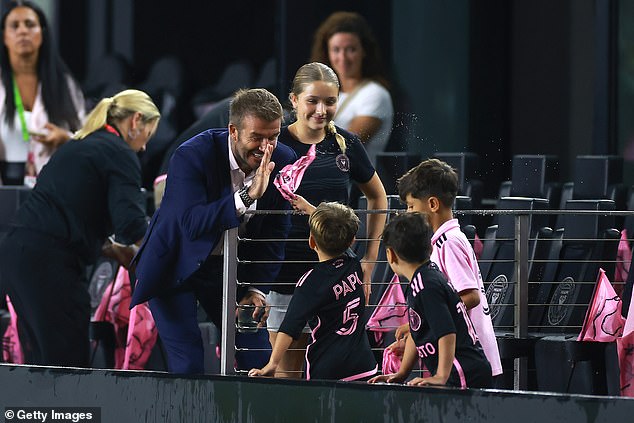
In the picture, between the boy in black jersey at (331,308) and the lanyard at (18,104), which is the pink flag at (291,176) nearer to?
the boy in black jersey at (331,308)

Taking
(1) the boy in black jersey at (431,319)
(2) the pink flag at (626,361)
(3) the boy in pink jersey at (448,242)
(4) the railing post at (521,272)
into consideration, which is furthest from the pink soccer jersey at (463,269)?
(2) the pink flag at (626,361)

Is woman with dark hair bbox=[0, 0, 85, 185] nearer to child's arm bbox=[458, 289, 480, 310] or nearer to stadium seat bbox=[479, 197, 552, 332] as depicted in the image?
stadium seat bbox=[479, 197, 552, 332]

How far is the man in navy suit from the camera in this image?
21.2 feet

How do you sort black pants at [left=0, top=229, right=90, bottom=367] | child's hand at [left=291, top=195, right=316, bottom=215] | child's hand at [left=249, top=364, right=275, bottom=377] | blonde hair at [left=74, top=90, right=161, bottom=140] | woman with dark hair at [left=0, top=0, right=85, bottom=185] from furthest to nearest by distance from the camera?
woman with dark hair at [left=0, top=0, right=85, bottom=185], blonde hair at [left=74, top=90, right=161, bottom=140], black pants at [left=0, top=229, right=90, bottom=367], child's hand at [left=291, top=195, right=316, bottom=215], child's hand at [left=249, top=364, right=275, bottom=377]

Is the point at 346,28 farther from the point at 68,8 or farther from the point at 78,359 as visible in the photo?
the point at 78,359

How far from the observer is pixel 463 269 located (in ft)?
20.0

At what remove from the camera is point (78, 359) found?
8.08 m

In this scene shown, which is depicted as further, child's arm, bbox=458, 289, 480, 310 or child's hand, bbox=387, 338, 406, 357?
child's hand, bbox=387, 338, 406, 357

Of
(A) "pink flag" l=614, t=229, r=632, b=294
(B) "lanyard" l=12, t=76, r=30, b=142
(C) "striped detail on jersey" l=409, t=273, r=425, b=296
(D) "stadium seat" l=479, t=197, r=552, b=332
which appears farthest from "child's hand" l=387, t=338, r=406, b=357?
(B) "lanyard" l=12, t=76, r=30, b=142

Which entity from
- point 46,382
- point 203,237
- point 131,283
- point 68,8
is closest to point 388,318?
point 203,237

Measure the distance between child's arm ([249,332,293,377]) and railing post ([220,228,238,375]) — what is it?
0.23m

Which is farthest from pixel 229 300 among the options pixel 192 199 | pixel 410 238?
pixel 410 238

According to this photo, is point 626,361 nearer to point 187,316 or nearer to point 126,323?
point 187,316

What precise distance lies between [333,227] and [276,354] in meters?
0.50
